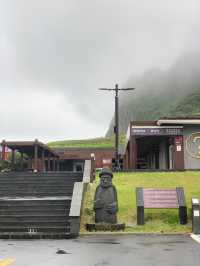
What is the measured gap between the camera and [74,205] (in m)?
16.3

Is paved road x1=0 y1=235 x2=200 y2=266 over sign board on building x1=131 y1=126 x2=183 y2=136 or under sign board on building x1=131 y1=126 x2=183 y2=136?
under

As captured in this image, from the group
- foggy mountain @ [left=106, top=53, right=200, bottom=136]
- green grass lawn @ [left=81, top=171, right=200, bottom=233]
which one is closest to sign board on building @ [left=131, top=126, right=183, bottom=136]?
green grass lawn @ [left=81, top=171, right=200, bottom=233]

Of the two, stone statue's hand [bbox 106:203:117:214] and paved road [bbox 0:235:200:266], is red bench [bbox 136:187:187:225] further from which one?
paved road [bbox 0:235:200:266]

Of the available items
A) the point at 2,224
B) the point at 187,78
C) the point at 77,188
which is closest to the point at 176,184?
the point at 77,188

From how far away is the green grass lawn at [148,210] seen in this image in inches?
624

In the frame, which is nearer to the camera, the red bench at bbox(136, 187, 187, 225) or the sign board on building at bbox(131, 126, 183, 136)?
the red bench at bbox(136, 187, 187, 225)

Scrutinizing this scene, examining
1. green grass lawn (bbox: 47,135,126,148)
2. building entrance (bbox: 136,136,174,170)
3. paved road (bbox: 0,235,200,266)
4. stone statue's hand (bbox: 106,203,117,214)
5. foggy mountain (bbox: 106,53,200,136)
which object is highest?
foggy mountain (bbox: 106,53,200,136)

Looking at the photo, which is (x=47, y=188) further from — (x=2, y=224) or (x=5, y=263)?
(x=5, y=263)

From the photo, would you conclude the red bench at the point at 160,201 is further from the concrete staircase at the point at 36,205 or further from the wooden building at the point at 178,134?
the wooden building at the point at 178,134

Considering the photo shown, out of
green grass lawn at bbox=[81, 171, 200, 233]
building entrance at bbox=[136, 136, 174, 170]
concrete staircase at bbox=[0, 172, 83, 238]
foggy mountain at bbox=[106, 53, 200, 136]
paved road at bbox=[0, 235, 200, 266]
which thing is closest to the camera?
paved road at bbox=[0, 235, 200, 266]

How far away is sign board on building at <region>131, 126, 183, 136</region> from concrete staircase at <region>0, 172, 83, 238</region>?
30.2 feet

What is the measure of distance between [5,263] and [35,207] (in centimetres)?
877

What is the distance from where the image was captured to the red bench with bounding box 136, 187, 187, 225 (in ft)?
53.3

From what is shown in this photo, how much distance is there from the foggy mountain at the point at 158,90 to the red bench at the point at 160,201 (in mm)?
118565
